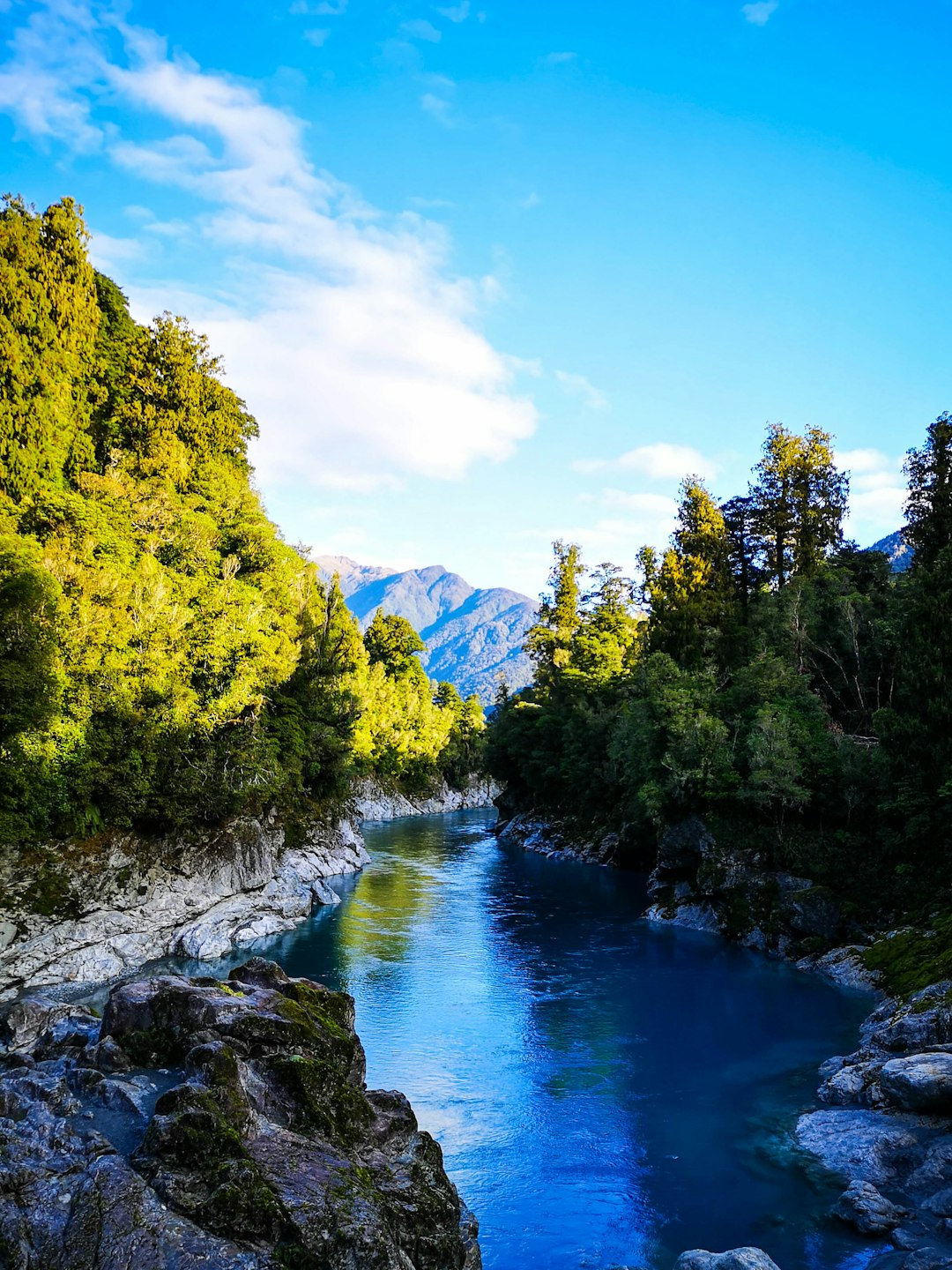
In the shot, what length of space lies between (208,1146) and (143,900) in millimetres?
23816

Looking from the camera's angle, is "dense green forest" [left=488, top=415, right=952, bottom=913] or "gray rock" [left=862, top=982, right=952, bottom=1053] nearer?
"gray rock" [left=862, top=982, right=952, bottom=1053]

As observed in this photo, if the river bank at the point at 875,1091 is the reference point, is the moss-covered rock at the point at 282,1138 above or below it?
above

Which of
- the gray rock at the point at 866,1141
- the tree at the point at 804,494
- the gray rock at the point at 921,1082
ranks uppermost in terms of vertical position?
the tree at the point at 804,494

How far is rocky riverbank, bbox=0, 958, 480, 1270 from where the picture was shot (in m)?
8.59

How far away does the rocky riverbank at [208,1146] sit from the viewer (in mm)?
8586

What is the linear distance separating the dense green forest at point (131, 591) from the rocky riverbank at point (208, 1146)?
13.7m

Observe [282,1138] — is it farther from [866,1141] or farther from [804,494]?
[804,494]

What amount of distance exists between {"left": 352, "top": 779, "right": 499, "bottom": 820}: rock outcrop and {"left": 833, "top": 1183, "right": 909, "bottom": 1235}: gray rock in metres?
55.1

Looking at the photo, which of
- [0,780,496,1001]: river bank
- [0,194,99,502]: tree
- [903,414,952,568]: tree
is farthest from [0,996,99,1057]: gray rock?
[903,414,952,568]: tree

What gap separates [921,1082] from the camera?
1608 centimetres

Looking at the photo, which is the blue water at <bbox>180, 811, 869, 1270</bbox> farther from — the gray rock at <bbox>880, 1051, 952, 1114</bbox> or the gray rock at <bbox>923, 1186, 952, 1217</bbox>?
the gray rock at <bbox>880, 1051, 952, 1114</bbox>

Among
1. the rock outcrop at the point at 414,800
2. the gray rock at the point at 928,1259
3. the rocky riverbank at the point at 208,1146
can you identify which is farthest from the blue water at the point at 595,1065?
the rock outcrop at the point at 414,800

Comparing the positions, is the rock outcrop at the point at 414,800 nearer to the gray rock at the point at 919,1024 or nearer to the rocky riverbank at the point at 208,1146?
the gray rock at the point at 919,1024

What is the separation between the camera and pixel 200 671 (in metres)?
34.5
